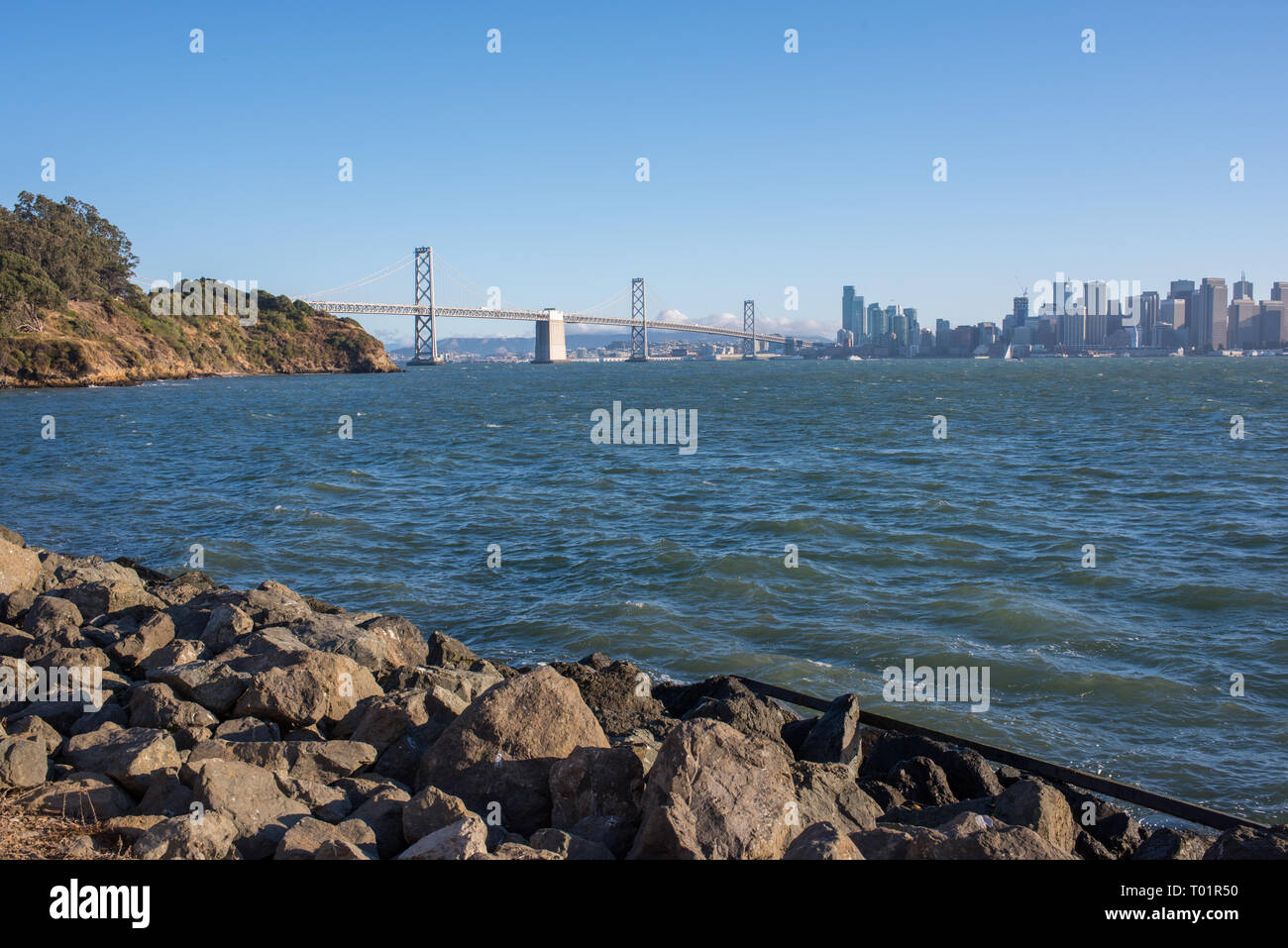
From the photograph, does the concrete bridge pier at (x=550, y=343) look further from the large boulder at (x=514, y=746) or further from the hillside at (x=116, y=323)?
the large boulder at (x=514, y=746)

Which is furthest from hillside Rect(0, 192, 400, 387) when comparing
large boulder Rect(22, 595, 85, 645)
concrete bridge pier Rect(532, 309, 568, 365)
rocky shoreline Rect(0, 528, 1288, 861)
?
rocky shoreline Rect(0, 528, 1288, 861)

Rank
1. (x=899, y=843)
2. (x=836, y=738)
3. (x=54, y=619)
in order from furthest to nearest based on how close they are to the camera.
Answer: (x=54, y=619), (x=836, y=738), (x=899, y=843)

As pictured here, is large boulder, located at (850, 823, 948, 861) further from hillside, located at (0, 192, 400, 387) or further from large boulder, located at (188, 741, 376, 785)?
hillside, located at (0, 192, 400, 387)

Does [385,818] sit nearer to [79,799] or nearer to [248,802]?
[248,802]

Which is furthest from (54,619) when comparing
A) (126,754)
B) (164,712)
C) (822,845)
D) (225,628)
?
(822,845)

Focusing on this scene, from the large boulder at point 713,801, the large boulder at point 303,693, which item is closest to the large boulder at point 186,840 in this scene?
the large boulder at point 303,693
